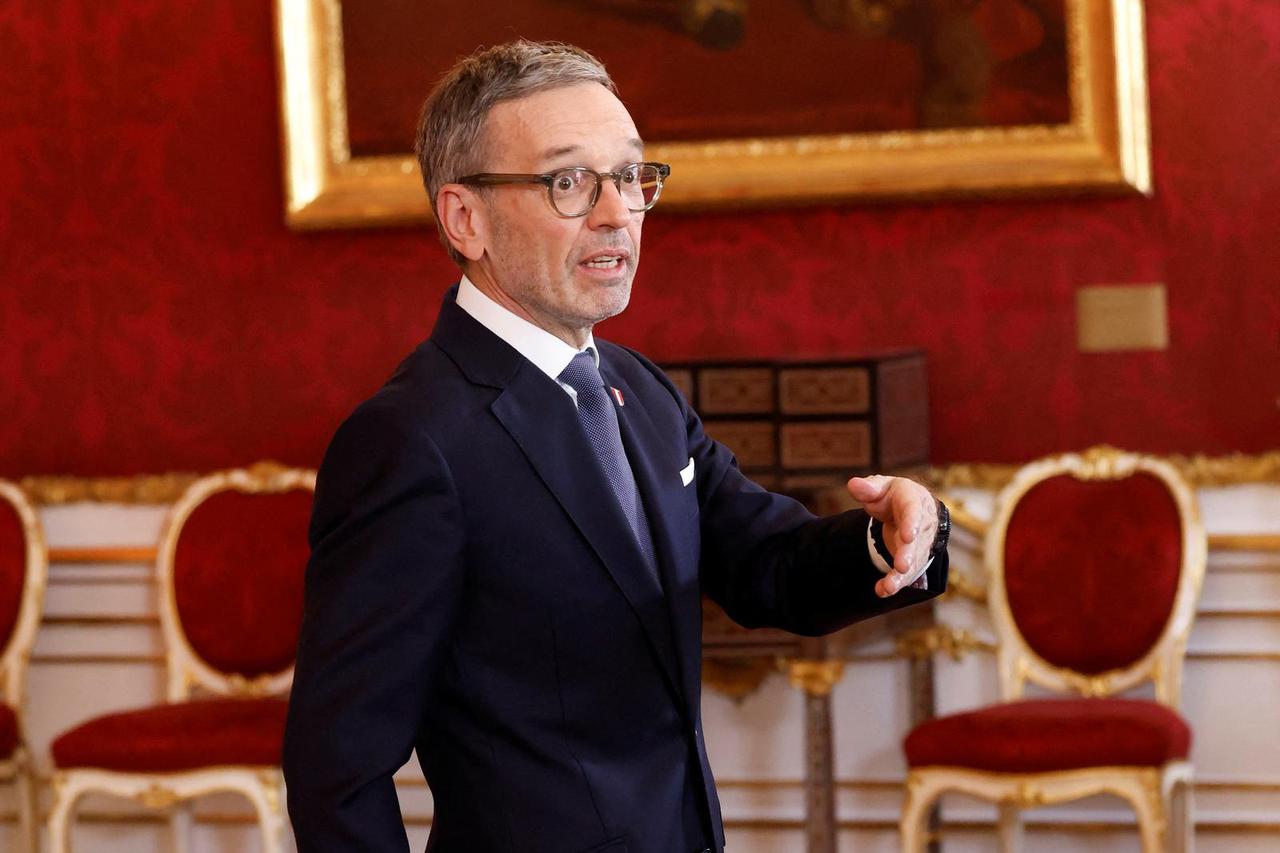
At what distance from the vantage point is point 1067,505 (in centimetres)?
405

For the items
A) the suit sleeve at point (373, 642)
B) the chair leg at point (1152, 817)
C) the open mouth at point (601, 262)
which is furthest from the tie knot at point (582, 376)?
the chair leg at point (1152, 817)

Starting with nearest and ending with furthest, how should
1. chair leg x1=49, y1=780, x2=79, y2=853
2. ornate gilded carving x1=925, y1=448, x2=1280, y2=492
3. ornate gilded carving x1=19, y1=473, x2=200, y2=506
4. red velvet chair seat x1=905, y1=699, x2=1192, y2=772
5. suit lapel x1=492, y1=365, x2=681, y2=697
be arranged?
suit lapel x1=492, y1=365, x2=681, y2=697 → red velvet chair seat x1=905, y1=699, x2=1192, y2=772 → chair leg x1=49, y1=780, x2=79, y2=853 → ornate gilded carving x1=925, y1=448, x2=1280, y2=492 → ornate gilded carving x1=19, y1=473, x2=200, y2=506

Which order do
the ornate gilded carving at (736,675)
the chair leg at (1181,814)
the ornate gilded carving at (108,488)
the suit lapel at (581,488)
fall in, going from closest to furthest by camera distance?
the suit lapel at (581,488) → the chair leg at (1181,814) → the ornate gilded carving at (736,675) → the ornate gilded carving at (108,488)

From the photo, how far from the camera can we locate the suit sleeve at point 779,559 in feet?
6.04

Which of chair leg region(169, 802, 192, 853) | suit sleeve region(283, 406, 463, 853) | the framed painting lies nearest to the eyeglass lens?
suit sleeve region(283, 406, 463, 853)

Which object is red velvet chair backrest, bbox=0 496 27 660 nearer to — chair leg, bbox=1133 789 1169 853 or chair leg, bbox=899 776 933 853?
chair leg, bbox=899 776 933 853

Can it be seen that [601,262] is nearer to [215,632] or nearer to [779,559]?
[779,559]

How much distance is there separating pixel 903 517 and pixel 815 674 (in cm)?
227

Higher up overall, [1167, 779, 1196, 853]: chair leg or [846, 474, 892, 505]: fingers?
[846, 474, 892, 505]: fingers

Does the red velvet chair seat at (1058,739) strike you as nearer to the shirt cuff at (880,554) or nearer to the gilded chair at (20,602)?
the shirt cuff at (880,554)

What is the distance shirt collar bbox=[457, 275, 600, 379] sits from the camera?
1785mm

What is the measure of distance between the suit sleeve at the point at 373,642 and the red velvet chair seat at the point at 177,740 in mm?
2381

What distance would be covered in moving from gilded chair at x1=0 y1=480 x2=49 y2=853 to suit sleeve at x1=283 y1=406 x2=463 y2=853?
10.1 ft

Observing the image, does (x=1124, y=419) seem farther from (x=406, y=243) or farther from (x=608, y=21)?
(x=406, y=243)
